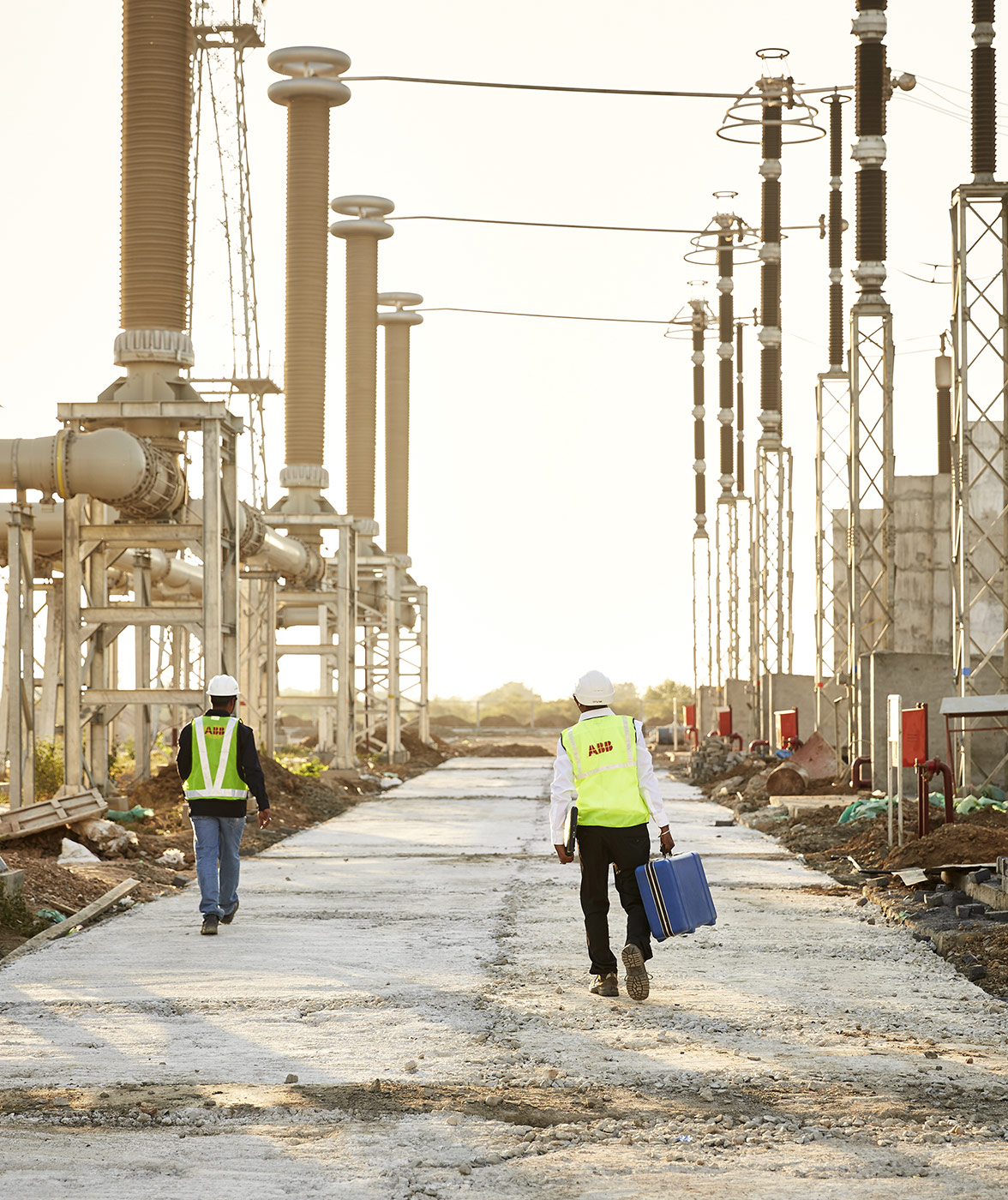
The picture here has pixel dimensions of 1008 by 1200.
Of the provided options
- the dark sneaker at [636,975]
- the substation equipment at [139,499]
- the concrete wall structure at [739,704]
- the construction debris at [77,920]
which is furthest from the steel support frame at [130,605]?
the concrete wall structure at [739,704]

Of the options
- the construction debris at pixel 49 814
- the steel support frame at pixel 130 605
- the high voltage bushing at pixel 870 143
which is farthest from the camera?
the high voltage bushing at pixel 870 143

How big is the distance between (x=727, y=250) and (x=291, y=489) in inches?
606

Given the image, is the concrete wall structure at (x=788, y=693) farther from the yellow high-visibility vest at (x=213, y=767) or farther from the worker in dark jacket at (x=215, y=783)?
the yellow high-visibility vest at (x=213, y=767)

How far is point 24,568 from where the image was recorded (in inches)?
854

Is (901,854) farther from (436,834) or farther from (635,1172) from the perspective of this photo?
(635,1172)

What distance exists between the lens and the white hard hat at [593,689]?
9977 millimetres

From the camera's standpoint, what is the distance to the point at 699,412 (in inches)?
2079

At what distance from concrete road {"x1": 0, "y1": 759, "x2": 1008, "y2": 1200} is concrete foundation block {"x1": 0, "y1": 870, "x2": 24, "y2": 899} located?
2.44ft

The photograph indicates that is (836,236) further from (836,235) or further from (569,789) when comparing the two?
(569,789)

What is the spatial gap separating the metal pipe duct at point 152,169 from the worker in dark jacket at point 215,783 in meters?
10.9

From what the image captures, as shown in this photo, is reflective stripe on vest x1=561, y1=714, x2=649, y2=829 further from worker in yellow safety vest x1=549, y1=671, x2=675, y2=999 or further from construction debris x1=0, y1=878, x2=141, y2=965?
construction debris x1=0, y1=878, x2=141, y2=965

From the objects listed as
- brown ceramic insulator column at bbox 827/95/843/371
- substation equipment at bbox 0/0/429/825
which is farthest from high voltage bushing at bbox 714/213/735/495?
substation equipment at bbox 0/0/429/825

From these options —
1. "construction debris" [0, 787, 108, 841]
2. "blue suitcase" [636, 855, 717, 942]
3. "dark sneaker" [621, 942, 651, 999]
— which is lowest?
"dark sneaker" [621, 942, 651, 999]

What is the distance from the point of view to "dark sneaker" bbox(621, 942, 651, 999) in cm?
941
